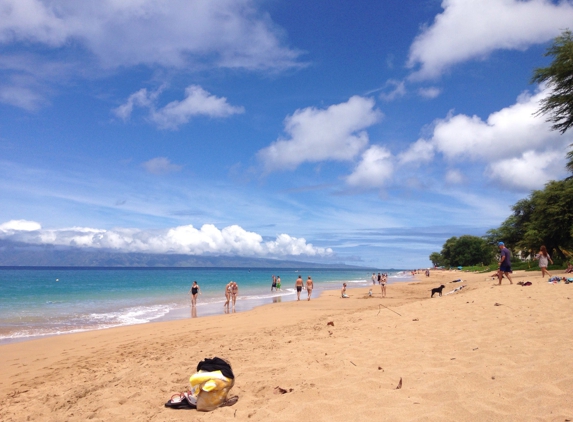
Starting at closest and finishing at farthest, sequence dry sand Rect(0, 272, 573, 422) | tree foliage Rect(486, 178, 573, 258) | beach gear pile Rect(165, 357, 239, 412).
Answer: dry sand Rect(0, 272, 573, 422), beach gear pile Rect(165, 357, 239, 412), tree foliage Rect(486, 178, 573, 258)

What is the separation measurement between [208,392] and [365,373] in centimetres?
220

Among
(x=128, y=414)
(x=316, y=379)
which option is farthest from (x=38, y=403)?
(x=316, y=379)

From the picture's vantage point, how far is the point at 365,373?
213 inches

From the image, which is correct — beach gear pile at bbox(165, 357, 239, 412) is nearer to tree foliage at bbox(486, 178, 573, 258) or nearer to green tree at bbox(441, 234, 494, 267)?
tree foliage at bbox(486, 178, 573, 258)

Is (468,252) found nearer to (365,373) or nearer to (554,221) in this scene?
Answer: (554,221)

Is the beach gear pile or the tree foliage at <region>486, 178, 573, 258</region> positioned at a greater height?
the tree foliage at <region>486, 178, 573, 258</region>

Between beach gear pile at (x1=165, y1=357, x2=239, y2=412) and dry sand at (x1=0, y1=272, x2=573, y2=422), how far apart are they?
0.16m

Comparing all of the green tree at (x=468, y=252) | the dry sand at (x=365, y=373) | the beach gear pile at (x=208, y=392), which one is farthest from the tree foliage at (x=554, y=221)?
the green tree at (x=468, y=252)

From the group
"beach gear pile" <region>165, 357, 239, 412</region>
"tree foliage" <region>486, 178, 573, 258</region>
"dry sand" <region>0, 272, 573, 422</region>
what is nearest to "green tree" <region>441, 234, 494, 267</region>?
"tree foliage" <region>486, 178, 573, 258</region>

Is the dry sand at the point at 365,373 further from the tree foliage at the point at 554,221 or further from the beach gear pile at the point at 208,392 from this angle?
the tree foliage at the point at 554,221

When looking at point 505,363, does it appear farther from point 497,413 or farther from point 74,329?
point 74,329

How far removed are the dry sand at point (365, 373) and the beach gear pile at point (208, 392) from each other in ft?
0.51

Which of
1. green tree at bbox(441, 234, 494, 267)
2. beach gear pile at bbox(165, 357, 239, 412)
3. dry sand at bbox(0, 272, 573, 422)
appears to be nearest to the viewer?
dry sand at bbox(0, 272, 573, 422)

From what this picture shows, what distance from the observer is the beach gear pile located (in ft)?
16.2
